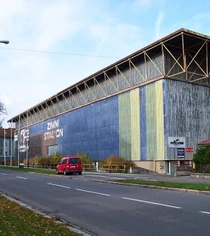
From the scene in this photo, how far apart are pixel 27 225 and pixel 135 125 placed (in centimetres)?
3298

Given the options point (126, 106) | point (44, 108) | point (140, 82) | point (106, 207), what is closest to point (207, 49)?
point (140, 82)

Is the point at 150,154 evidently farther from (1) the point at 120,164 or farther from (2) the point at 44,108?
(2) the point at 44,108

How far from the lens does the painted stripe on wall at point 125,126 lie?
41406 mm

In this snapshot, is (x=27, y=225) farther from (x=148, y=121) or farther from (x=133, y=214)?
(x=148, y=121)

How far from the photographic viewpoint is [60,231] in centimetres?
721

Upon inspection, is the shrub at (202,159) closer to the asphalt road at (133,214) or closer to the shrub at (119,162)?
the shrub at (119,162)

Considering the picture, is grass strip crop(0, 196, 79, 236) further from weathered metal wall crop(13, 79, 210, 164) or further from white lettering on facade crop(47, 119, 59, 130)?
white lettering on facade crop(47, 119, 59, 130)

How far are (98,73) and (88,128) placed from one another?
8.20 m

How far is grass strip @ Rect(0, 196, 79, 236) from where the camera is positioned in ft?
22.8

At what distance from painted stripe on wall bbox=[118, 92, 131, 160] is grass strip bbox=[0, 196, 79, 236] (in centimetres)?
3178

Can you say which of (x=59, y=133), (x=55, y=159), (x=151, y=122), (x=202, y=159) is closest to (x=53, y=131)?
(x=59, y=133)

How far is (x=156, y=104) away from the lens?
37.0m

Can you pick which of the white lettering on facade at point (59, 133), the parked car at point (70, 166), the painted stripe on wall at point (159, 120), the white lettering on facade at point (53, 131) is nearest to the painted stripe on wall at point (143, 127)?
the painted stripe on wall at point (159, 120)

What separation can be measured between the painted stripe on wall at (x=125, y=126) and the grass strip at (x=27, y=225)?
104ft
